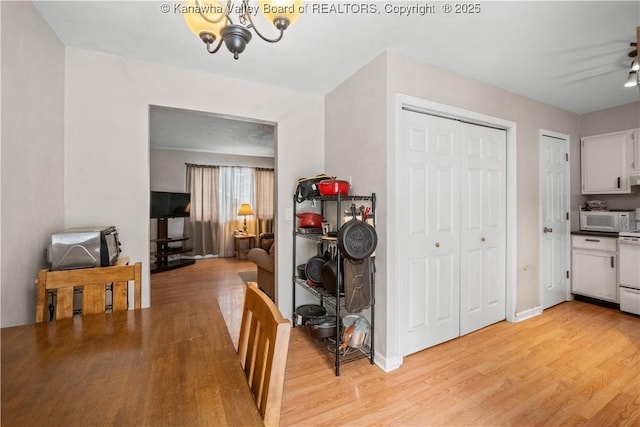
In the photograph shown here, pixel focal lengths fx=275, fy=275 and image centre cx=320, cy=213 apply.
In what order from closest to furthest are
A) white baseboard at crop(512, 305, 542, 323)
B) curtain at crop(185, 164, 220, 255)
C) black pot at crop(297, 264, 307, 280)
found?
Answer: black pot at crop(297, 264, 307, 280)
white baseboard at crop(512, 305, 542, 323)
curtain at crop(185, 164, 220, 255)

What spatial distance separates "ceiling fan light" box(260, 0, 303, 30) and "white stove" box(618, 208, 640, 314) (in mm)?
4030

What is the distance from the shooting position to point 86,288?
132cm

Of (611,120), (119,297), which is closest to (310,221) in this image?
(119,297)

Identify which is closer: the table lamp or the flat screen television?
the flat screen television

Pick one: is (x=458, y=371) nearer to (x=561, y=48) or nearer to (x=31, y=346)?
(x=31, y=346)

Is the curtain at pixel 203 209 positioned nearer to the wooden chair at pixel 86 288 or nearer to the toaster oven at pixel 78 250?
the toaster oven at pixel 78 250

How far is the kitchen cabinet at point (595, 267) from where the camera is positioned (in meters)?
3.18

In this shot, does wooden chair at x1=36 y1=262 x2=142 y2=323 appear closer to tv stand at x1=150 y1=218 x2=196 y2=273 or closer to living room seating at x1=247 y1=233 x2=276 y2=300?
living room seating at x1=247 y1=233 x2=276 y2=300

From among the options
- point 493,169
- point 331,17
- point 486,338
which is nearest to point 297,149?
point 331,17

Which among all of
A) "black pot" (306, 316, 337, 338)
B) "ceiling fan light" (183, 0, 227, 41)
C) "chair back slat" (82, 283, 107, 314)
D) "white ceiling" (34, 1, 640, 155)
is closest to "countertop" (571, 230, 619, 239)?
"white ceiling" (34, 1, 640, 155)

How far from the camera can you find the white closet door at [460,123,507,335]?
8.48 feet

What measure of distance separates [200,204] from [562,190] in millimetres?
6596

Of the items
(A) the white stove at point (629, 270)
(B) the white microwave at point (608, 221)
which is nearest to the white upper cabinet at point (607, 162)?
(B) the white microwave at point (608, 221)

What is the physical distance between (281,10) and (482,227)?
256 centimetres
